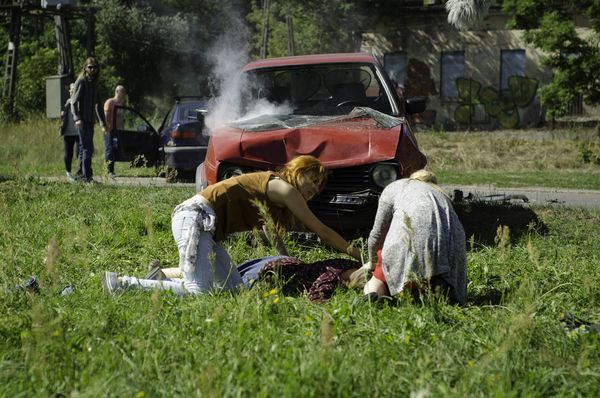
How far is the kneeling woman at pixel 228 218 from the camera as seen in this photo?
5344 millimetres

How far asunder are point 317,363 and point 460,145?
20885 millimetres

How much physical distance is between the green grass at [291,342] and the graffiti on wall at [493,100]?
32.7m

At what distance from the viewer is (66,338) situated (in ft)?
12.9

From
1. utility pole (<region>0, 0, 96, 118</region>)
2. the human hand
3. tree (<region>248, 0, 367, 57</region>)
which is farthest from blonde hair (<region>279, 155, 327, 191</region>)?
tree (<region>248, 0, 367, 57</region>)

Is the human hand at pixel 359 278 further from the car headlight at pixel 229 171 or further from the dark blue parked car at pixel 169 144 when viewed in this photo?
the dark blue parked car at pixel 169 144

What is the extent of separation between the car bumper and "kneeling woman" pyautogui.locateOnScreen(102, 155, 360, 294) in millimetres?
9325

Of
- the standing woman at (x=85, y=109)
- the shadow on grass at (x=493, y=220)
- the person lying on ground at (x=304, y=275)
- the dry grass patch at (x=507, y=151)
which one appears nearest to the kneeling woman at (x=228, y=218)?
the person lying on ground at (x=304, y=275)

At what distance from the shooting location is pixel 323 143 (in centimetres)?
734

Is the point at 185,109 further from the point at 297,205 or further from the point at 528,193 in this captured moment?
the point at 297,205

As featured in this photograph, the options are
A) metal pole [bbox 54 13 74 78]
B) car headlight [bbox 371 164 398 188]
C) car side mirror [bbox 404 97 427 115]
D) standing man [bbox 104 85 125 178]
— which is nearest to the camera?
car headlight [bbox 371 164 398 188]

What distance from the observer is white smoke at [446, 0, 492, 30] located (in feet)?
44.5

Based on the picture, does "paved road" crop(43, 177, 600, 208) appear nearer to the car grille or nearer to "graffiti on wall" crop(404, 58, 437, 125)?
the car grille

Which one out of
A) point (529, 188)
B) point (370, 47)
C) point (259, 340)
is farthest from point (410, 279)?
point (370, 47)

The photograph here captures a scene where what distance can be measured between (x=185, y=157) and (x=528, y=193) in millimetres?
5829
